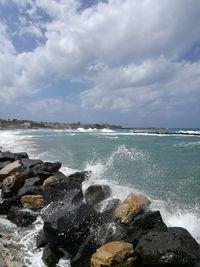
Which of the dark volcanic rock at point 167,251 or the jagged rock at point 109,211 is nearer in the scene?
the dark volcanic rock at point 167,251

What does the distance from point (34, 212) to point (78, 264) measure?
3.62 metres

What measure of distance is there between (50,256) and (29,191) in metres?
4.31

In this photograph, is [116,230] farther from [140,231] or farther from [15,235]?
[15,235]

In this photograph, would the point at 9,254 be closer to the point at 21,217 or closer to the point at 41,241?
the point at 41,241

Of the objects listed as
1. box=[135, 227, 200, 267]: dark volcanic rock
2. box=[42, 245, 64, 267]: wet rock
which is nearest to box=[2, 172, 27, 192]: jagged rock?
box=[42, 245, 64, 267]: wet rock

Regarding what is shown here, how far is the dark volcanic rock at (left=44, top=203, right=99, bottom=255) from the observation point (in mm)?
7637

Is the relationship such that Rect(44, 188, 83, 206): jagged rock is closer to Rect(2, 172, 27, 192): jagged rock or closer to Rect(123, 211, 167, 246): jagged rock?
Rect(2, 172, 27, 192): jagged rock

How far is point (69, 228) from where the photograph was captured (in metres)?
7.77

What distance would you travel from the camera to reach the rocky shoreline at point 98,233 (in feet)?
21.5

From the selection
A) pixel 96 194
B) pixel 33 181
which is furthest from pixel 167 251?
pixel 33 181

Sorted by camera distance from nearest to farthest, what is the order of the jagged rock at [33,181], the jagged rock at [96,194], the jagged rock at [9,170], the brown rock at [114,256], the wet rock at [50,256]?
the brown rock at [114,256], the wet rock at [50,256], the jagged rock at [96,194], the jagged rock at [33,181], the jagged rock at [9,170]

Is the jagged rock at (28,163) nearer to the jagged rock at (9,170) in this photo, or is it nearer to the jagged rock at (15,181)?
the jagged rock at (9,170)

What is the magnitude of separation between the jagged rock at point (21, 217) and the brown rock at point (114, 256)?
360 centimetres

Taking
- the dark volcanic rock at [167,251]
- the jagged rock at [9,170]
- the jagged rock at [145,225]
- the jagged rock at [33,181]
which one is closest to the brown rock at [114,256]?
the dark volcanic rock at [167,251]
